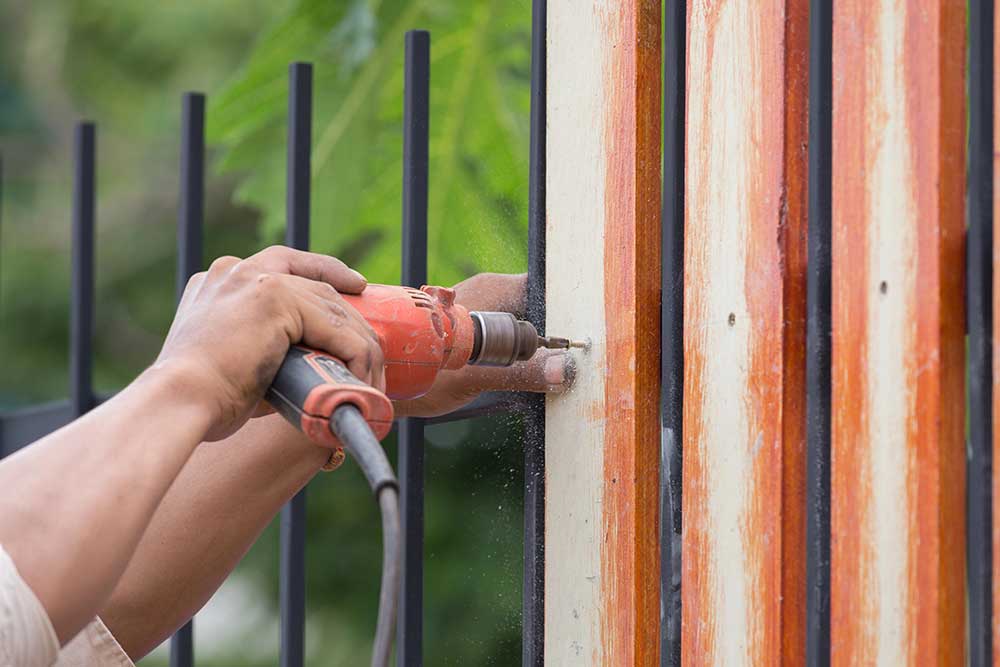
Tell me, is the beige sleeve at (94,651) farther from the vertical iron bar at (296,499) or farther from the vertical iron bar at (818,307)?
the vertical iron bar at (818,307)

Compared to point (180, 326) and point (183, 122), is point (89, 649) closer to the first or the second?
point (180, 326)

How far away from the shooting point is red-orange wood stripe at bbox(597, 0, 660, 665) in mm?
1195

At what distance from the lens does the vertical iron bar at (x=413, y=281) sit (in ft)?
4.61

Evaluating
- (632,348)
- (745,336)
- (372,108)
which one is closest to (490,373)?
(632,348)

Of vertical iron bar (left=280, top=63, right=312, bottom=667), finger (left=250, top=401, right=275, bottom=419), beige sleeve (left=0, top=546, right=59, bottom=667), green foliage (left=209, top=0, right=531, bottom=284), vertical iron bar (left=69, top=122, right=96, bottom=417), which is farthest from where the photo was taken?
green foliage (left=209, top=0, right=531, bottom=284)

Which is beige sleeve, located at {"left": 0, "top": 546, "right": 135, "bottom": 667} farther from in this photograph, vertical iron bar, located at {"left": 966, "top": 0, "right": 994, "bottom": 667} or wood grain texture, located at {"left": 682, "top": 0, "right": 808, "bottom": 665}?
vertical iron bar, located at {"left": 966, "top": 0, "right": 994, "bottom": 667}

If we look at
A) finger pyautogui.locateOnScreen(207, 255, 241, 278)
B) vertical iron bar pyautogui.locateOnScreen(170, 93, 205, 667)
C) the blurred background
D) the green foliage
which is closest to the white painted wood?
the blurred background

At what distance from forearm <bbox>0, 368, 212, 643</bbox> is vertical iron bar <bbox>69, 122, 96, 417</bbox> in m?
0.97

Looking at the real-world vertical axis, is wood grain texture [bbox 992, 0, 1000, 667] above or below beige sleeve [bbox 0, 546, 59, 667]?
above

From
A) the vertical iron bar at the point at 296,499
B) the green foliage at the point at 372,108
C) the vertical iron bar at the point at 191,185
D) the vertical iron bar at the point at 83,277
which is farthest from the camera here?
the green foliage at the point at 372,108

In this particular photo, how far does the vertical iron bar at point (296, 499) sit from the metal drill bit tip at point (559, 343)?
1.33 feet

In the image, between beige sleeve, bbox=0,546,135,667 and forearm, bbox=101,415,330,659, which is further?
forearm, bbox=101,415,330,659

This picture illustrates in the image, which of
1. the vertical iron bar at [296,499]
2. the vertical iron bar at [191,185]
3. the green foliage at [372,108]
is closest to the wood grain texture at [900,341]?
the vertical iron bar at [296,499]

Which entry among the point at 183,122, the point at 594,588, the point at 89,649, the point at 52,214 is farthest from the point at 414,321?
the point at 52,214
